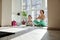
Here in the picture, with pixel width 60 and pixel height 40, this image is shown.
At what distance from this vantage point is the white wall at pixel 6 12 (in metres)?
2.17

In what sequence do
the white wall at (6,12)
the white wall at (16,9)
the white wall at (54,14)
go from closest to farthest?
the white wall at (54,14) < the white wall at (6,12) < the white wall at (16,9)

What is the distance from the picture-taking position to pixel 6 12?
2.21 m

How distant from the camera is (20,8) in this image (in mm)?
2688

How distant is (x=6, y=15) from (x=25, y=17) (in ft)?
1.70

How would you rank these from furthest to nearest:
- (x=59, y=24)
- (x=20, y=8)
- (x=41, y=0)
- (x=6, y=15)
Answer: (x=20, y=8) < (x=41, y=0) < (x=6, y=15) < (x=59, y=24)

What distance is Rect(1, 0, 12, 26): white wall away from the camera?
2.17 m

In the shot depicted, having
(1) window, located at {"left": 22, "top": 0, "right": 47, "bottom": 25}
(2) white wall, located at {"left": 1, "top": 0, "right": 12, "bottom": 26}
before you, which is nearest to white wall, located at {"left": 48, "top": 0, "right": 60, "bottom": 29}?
(1) window, located at {"left": 22, "top": 0, "right": 47, "bottom": 25}

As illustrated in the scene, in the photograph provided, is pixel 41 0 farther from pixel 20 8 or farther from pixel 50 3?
pixel 50 3

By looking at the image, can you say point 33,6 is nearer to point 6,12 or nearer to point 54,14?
point 6,12

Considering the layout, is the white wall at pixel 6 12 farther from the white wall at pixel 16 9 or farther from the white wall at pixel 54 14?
the white wall at pixel 54 14

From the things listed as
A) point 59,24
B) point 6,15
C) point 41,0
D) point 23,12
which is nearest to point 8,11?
point 6,15

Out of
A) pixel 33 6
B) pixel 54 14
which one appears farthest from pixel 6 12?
pixel 54 14

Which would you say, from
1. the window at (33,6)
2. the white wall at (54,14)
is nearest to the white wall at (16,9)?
the window at (33,6)

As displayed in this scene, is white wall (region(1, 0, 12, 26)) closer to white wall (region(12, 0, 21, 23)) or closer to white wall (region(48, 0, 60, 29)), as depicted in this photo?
white wall (region(12, 0, 21, 23))
